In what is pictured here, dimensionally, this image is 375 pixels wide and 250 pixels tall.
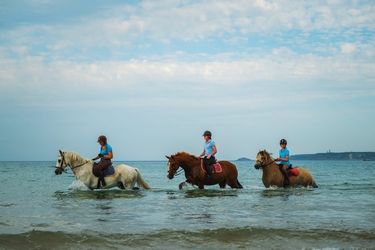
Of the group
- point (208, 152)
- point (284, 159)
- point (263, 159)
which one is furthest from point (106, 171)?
point (284, 159)

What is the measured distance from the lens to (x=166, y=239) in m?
7.75

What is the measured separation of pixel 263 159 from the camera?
15477 millimetres

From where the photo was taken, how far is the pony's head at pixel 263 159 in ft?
50.4

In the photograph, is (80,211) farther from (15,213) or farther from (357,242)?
(357,242)

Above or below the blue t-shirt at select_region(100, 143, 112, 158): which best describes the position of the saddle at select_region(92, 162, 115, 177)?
below

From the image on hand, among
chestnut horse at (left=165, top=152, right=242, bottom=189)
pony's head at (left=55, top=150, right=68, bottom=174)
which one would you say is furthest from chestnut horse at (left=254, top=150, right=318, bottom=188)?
pony's head at (left=55, top=150, right=68, bottom=174)

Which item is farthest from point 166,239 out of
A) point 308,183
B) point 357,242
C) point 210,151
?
point 308,183

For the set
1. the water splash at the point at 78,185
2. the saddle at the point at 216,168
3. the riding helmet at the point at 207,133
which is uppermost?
the riding helmet at the point at 207,133

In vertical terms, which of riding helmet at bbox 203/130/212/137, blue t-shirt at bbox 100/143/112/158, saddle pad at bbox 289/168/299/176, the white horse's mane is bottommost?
saddle pad at bbox 289/168/299/176

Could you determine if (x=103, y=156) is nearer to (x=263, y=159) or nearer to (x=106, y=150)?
(x=106, y=150)

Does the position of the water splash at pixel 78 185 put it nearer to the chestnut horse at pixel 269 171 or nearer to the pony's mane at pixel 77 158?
the pony's mane at pixel 77 158

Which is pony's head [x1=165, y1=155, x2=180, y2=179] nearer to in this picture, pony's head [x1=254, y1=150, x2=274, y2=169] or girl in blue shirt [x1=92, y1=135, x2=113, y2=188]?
girl in blue shirt [x1=92, y1=135, x2=113, y2=188]

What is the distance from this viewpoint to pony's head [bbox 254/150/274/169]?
1537 centimetres

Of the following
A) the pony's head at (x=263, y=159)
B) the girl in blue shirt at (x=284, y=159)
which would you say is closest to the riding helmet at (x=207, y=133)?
the pony's head at (x=263, y=159)
